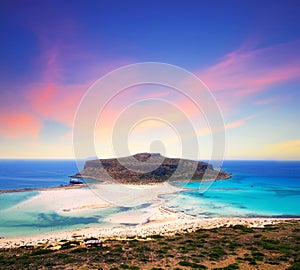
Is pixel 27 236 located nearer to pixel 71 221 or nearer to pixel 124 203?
pixel 71 221

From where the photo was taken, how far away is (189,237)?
2661cm

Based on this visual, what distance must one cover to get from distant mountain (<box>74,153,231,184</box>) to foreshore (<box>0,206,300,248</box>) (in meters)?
46.0

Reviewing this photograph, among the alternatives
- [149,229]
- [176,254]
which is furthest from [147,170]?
[176,254]

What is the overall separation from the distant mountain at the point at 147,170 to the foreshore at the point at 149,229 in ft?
151

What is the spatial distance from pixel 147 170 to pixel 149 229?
2545 inches

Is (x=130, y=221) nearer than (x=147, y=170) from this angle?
Yes

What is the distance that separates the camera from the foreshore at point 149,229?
28578mm

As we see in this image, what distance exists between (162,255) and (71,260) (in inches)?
280

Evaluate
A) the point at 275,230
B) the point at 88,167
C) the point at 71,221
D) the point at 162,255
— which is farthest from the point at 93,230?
the point at 88,167

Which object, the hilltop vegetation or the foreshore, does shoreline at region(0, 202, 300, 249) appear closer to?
the foreshore

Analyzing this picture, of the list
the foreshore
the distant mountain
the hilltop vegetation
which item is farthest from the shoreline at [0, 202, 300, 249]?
the distant mountain

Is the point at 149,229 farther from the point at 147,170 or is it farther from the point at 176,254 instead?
the point at 147,170

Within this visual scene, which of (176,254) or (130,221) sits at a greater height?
→ (176,254)

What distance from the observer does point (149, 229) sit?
109 ft
